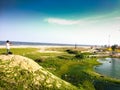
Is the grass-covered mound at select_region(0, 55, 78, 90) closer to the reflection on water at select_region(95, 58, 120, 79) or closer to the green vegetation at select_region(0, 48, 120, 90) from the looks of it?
the green vegetation at select_region(0, 48, 120, 90)

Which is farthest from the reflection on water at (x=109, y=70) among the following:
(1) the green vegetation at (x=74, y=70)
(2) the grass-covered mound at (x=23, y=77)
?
(2) the grass-covered mound at (x=23, y=77)

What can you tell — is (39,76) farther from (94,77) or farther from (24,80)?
(94,77)

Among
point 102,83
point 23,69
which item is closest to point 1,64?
point 23,69

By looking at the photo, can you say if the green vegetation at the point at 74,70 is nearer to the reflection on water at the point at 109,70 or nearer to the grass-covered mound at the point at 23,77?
the grass-covered mound at the point at 23,77

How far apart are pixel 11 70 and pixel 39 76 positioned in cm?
356

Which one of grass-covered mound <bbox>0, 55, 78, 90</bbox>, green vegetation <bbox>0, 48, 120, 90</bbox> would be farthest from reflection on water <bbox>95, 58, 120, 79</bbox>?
grass-covered mound <bbox>0, 55, 78, 90</bbox>

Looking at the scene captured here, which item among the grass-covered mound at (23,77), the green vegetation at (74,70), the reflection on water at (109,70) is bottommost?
the reflection on water at (109,70)

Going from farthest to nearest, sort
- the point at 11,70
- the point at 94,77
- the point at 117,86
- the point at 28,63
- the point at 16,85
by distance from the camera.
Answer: the point at 94,77, the point at 117,86, the point at 28,63, the point at 11,70, the point at 16,85

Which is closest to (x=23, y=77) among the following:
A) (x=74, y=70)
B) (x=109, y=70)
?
(x=74, y=70)

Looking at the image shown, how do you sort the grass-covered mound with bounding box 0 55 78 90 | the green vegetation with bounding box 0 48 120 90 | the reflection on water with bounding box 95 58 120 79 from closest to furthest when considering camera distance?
the grass-covered mound with bounding box 0 55 78 90, the green vegetation with bounding box 0 48 120 90, the reflection on water with bounding box 95 58 120 79

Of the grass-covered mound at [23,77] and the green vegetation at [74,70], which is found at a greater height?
the grass-covered mound at [23,77]

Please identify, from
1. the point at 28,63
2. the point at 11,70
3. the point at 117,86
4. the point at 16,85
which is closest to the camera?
the point at 16,85

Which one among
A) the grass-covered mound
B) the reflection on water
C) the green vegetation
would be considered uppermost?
the grass-covered mound

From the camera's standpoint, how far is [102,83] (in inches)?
1232
